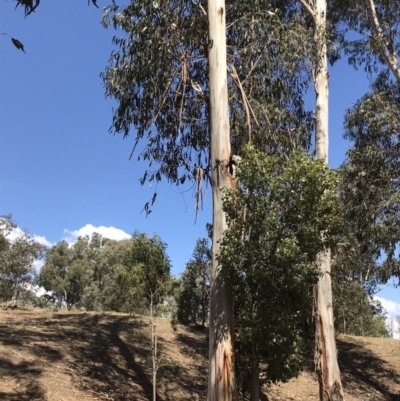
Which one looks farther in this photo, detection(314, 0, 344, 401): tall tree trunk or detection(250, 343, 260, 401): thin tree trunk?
detection(314, 0, 344, 401): tall tree trunk

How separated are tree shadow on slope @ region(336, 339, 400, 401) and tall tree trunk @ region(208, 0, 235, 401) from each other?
22.6 ft

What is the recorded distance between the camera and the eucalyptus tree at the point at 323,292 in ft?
28.2

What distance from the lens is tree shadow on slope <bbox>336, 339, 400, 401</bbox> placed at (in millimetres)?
12035

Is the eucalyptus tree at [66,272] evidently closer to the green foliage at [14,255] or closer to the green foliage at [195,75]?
the green foliage at [14,255]

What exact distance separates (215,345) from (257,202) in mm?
2088

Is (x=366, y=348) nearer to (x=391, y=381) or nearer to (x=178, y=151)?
(x=391, y=381)

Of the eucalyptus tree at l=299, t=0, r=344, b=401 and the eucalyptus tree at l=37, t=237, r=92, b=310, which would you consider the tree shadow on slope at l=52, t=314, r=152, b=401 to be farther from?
the eucalyptus tree at l=37, t=237, r=92, b=310

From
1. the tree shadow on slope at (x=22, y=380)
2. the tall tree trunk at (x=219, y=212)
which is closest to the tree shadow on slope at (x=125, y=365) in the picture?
the tree shadow on slope at (x=22, y=380)

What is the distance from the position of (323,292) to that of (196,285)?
22.1ft

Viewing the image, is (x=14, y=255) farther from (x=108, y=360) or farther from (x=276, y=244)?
(x=276, y=244)

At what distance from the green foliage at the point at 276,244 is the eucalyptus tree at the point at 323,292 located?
1.68m

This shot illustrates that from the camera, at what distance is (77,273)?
3491cm

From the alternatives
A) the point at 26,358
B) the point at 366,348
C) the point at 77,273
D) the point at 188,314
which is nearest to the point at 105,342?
the point at 26,358

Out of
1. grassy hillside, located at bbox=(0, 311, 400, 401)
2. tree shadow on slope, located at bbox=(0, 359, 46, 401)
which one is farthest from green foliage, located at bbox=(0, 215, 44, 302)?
tree shadow on slope, located at bbox=(0, 359, 46, 401)
